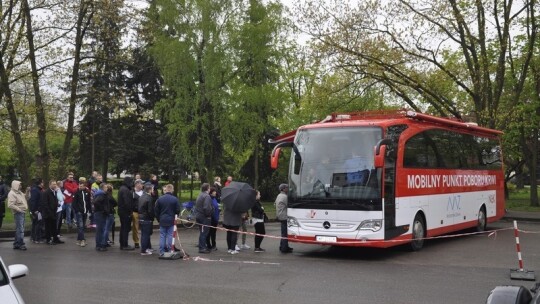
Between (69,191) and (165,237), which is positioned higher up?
(69,191)

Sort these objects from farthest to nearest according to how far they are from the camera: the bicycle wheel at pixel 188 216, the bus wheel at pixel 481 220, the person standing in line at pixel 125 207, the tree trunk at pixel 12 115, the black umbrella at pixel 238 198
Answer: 1. the bicycle wheel at pixel 188 216
2. the tree trunk at pixel 12 115
3. the bus wheel at pixel 481 220
4. the person standing in line at pixel 125 207
5. the black umbrella at pixel 238 198

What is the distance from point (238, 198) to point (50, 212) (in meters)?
5.66

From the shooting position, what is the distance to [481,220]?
20.2m

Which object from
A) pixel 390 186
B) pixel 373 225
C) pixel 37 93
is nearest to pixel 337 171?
pixel 390 186

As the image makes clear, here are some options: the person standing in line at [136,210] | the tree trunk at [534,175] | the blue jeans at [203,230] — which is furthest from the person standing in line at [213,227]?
the tree trunk at [534,175]

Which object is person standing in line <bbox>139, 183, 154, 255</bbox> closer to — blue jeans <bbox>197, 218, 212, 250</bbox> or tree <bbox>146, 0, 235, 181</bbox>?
blue jeans <bbox>197, 218, 212, 250</bbox>

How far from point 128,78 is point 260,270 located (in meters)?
32.3

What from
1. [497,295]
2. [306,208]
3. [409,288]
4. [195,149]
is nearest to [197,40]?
[195,149]

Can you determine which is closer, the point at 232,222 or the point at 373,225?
the point at 373,225

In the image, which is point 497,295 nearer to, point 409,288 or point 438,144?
point 409,288

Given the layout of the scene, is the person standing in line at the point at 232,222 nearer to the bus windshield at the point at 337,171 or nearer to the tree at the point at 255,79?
the bus windshield at the point at 337,171

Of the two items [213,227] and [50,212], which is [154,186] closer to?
[50,212]

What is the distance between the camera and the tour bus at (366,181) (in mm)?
13453

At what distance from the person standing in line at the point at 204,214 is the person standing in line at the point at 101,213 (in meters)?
2.42
